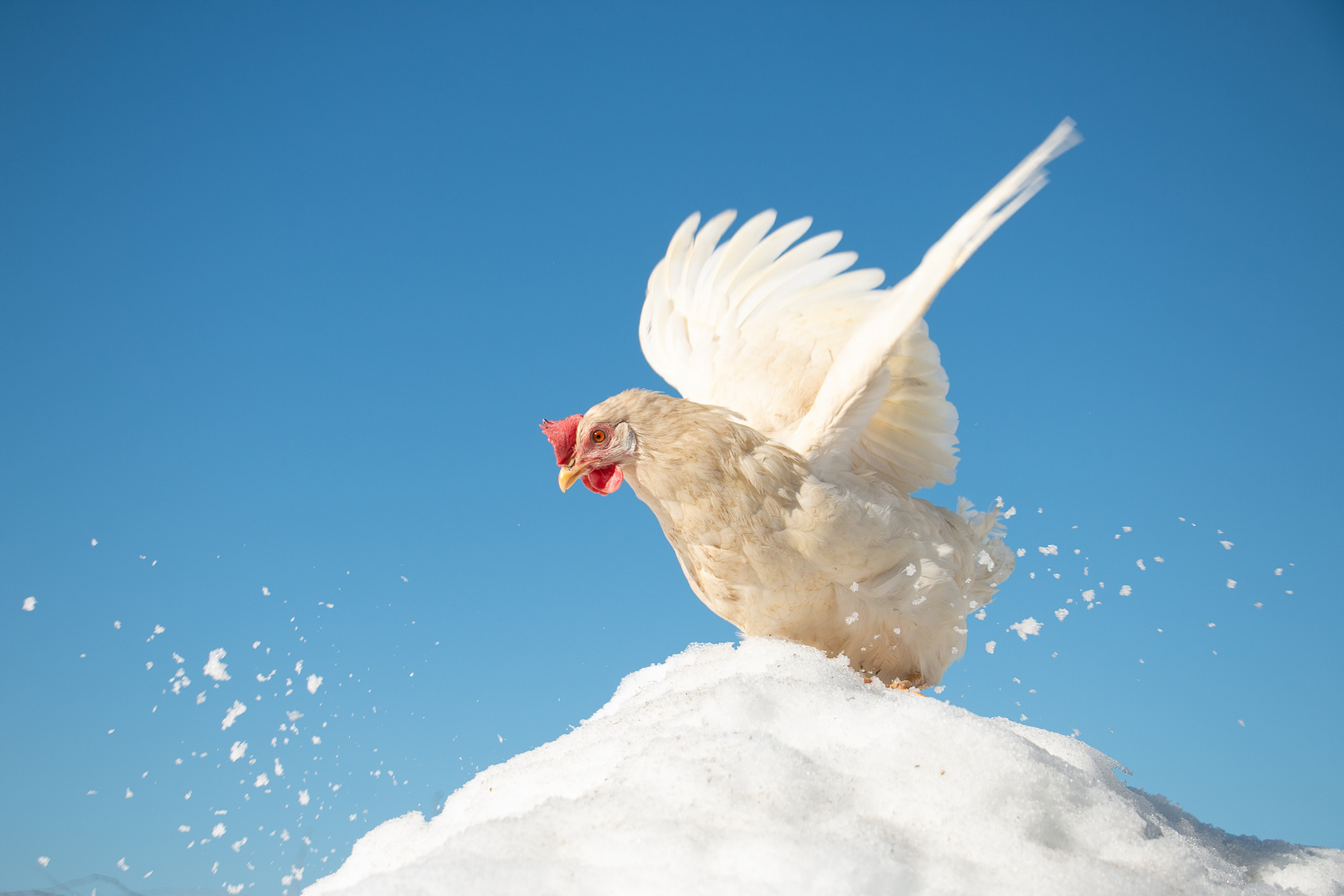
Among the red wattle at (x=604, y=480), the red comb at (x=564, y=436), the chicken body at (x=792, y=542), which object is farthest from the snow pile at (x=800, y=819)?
the red comb at (x=564, y=436)

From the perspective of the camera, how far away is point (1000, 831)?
2064mm

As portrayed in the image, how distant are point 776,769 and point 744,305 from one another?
3683 millimetres

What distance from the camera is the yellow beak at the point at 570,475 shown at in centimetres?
415

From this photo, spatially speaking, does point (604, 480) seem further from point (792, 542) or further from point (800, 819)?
point (800, 819)

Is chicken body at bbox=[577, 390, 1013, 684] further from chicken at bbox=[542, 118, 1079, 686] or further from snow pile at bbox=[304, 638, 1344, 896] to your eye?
snow pile at bbox=[304, 638, 1344, 896]

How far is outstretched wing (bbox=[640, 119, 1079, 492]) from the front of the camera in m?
3.59

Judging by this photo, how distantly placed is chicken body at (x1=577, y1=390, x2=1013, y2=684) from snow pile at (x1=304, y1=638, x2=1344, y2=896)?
0.87 m

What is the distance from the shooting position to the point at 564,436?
165 inches

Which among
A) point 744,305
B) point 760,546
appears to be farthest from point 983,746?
point 744,305

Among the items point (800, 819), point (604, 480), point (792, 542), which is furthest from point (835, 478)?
point (800, 819)

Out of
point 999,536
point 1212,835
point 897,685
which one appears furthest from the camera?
point 999,536

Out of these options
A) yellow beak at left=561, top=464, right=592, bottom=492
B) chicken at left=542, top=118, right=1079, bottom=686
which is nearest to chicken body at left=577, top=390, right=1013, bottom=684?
chicken at left=542, top=118, right=1079, bottom=686

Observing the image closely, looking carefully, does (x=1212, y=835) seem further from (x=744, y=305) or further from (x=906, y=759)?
(x=744, y=305)

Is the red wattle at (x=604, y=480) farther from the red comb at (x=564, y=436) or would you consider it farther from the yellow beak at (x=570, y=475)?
the red comb at (x=564, y=436)
